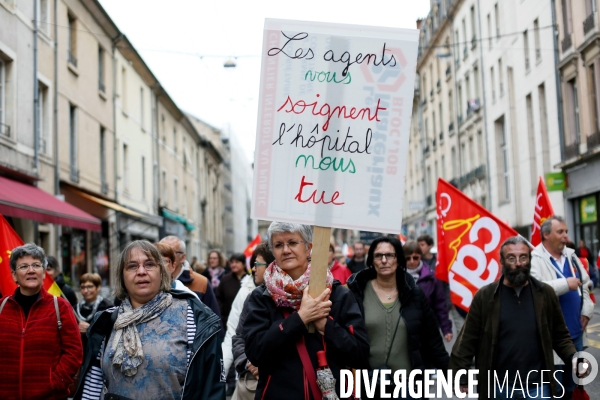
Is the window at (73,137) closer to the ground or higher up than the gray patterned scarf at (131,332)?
higher up

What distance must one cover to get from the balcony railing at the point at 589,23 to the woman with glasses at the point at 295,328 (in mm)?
22920

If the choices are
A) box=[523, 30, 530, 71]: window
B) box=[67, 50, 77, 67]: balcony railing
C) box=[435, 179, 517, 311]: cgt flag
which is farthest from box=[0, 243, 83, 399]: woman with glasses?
box=[523, 30, 530, 71]: window

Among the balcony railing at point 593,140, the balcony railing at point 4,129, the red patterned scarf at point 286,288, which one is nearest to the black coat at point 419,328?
the red patterned scarf at point 286,288

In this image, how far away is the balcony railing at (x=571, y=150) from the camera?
26875mm

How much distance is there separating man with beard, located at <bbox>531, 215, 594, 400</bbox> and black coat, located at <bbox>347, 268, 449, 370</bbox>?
61.8 inches

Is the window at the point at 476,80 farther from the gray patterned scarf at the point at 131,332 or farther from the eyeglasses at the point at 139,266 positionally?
the gray patterned scarf at the point at 131,332

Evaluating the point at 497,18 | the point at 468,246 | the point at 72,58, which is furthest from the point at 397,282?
the point at 497,18

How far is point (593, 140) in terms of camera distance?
25.4m

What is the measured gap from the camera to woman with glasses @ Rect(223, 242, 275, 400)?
5.87 m

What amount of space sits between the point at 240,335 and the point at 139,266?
180cm

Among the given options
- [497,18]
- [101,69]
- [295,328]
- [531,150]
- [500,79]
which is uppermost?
[497,18]

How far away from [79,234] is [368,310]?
18.9 meters

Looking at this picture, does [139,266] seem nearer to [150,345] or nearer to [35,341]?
[150,345]

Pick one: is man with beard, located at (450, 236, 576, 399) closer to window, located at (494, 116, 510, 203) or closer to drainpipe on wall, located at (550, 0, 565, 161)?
drainpipe on wall, located at (550, 0, 565, 161)
